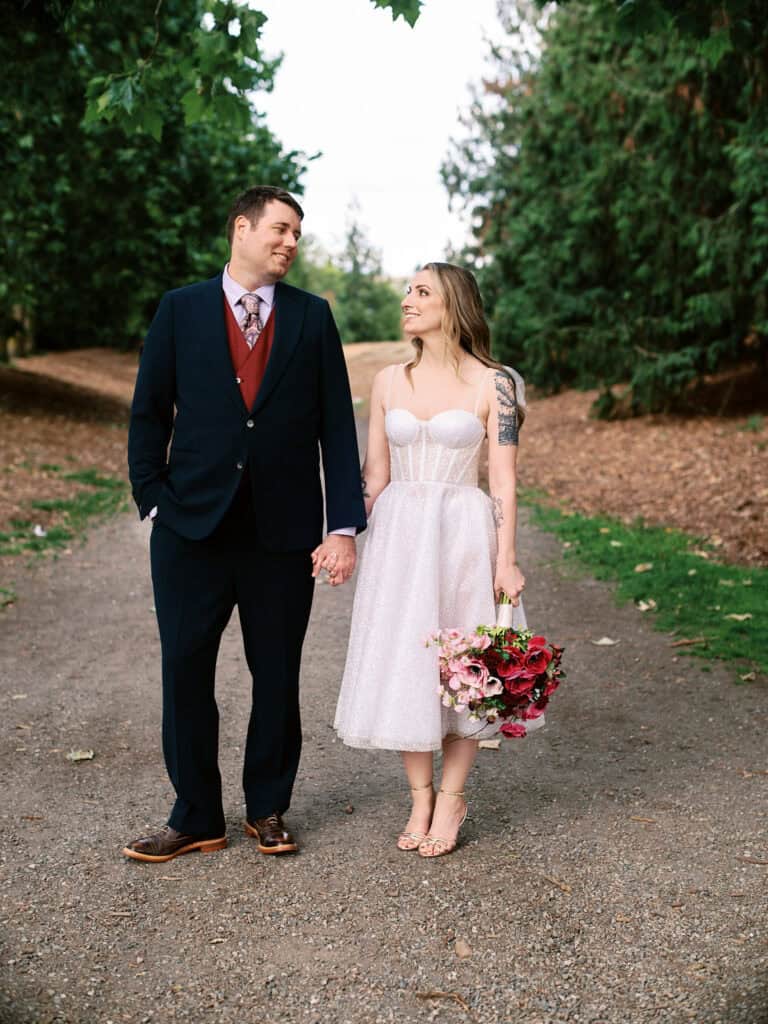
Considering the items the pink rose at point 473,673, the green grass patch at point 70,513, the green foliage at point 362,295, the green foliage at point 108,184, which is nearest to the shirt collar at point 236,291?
the pink rose at point 473,673

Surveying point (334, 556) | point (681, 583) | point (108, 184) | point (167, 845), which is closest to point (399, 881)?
point (167, 845)

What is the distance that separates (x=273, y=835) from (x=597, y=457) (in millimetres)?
12477

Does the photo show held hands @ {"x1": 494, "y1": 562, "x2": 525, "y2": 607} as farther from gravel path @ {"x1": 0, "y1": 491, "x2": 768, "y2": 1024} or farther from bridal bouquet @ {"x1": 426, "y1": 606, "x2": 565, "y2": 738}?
gravel path @ {"x1": 0, "y1": 491, "x2": 768, "y2": 1024}

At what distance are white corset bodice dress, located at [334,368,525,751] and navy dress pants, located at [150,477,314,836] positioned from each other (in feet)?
0.84

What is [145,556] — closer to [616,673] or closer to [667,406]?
[616,673]

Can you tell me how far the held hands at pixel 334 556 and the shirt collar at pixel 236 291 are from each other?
875 mm

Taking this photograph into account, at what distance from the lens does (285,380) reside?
378 cm

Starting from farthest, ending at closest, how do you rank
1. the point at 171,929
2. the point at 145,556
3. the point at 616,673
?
1. the point at 145,556
2. the point at 616,673
3. the point at 171,929

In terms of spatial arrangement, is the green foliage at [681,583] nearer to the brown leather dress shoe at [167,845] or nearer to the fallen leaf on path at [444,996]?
the brown leather dress shoe at [167,845]

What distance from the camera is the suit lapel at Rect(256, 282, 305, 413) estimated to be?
3.74 m

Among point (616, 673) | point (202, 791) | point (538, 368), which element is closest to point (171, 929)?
point (202, 791)

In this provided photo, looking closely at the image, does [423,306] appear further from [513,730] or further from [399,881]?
[399,881]

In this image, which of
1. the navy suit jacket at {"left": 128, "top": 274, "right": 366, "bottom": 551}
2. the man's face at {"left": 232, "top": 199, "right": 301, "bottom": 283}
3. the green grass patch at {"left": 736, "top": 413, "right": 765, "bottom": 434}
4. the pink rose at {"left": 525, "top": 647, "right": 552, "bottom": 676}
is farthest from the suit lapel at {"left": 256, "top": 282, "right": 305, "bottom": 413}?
the green grass patch at {"left": 736, "top": 413, "right": 765, "bottom": 434}

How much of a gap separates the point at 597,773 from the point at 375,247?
5405 centimetres
